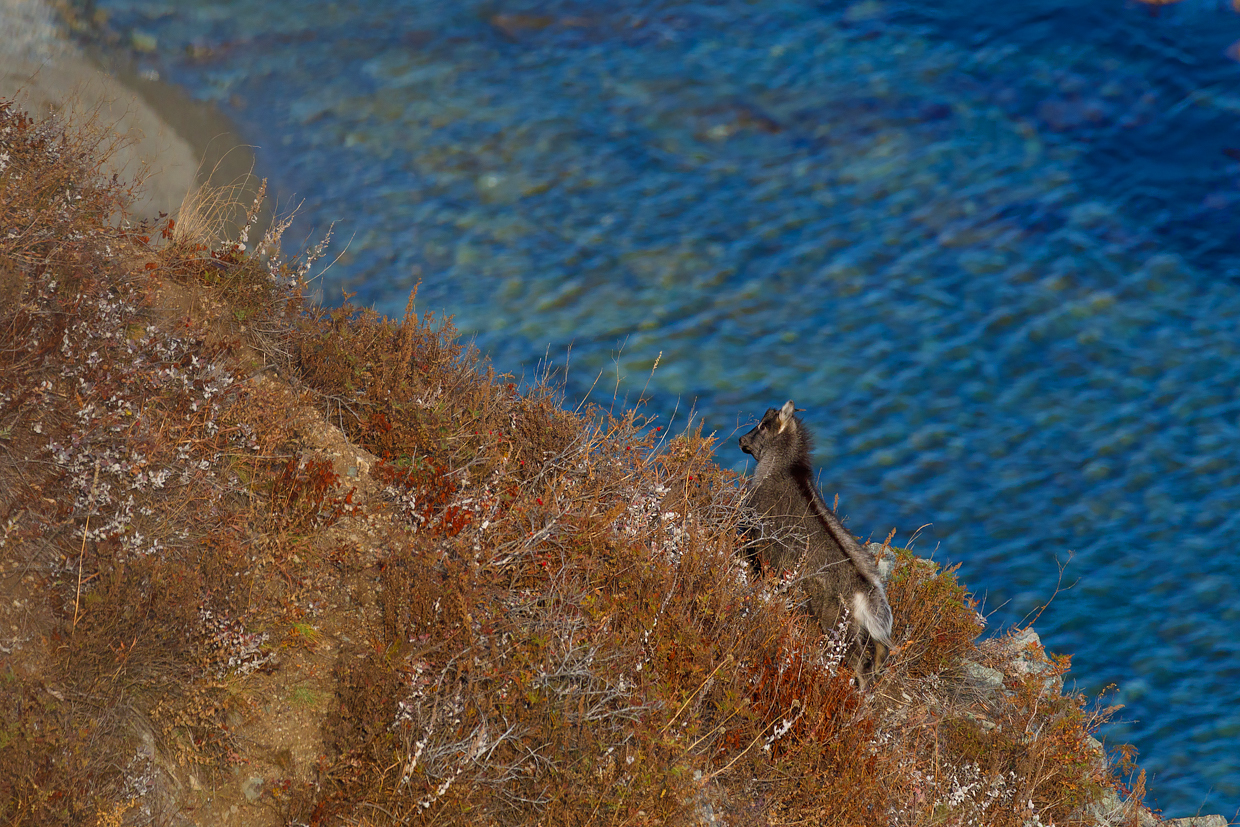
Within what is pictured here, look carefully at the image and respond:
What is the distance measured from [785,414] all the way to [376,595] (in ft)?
12.9

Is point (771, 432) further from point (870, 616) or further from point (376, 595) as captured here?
point (376, 595)

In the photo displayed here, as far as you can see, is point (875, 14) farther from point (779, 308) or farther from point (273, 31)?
point (273, 31)

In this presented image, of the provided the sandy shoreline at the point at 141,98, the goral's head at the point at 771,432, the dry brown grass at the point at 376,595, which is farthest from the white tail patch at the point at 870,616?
the sandy shoreline at the point at 141,98

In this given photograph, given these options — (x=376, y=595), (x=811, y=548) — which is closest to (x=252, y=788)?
(x=376, y=595)

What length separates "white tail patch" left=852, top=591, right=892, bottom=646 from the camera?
19.1 feet

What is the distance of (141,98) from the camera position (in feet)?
39.7

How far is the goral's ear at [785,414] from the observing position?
22.6ft

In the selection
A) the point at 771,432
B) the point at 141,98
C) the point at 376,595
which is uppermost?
the point at 141,98

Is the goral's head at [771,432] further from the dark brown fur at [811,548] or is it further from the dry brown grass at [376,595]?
the dry brown grass at [376,595]

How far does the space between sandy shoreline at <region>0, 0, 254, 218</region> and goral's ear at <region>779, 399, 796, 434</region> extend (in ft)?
26.2

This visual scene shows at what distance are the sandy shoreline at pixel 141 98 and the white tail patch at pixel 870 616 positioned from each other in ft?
30.6

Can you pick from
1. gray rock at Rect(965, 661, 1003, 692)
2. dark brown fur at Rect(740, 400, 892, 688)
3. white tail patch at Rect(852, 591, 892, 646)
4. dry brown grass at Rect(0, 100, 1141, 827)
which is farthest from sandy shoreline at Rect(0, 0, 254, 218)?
gray rock at Rect(965, 661, 1003, 692)

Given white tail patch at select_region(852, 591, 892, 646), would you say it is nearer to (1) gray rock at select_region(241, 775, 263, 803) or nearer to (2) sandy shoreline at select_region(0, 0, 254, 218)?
(1) gray rock at select_region(241, 775, 263, 803)

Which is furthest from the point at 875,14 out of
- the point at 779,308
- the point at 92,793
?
the point at 92,793
